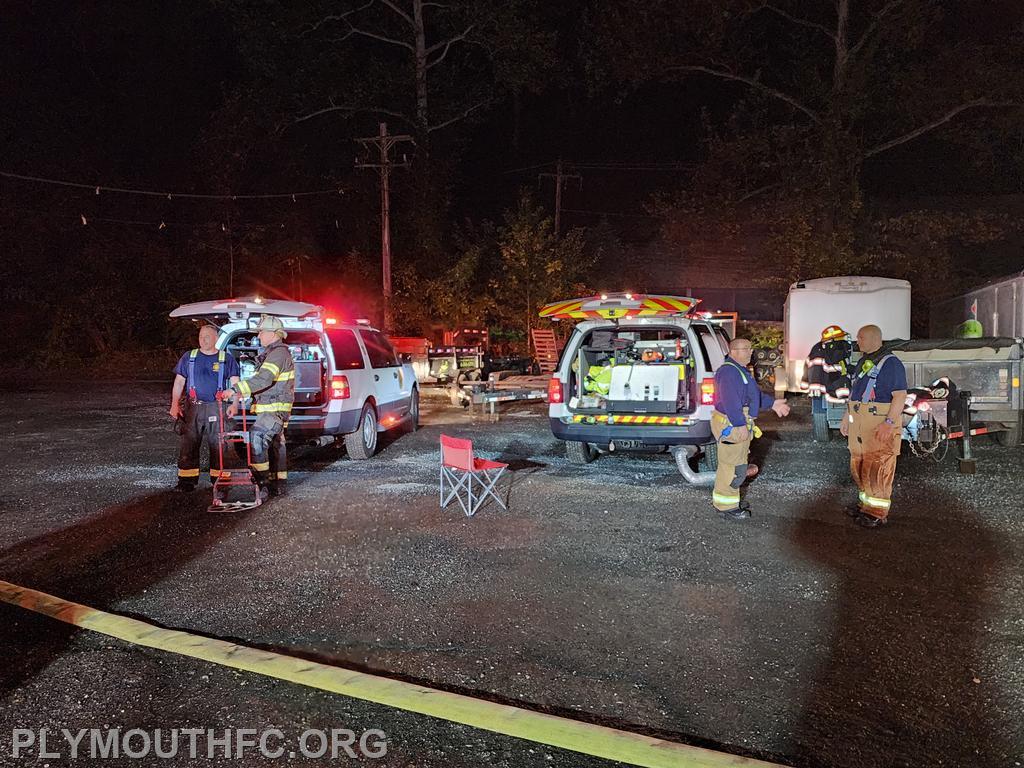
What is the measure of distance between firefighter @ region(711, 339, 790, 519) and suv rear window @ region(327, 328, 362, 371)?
4.64 meters

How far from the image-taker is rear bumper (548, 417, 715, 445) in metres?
8.41

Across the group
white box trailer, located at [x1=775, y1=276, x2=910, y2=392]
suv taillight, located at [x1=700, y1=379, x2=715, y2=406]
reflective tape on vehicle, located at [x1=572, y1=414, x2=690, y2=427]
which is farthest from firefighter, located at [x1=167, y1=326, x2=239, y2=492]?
white box trailer, located at [x1=775, y1=276, x2=910, y2=392]

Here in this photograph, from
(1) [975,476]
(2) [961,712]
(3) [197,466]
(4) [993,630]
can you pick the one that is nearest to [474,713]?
(2) [961,712]

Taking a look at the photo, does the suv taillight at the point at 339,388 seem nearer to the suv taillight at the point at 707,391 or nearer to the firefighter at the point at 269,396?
the firefighter at the point at 269,396

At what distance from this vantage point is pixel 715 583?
5234 mm

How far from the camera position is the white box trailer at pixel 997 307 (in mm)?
13695

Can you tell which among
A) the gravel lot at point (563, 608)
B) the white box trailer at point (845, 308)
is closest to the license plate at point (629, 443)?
the gravel lot at point (563, 608)

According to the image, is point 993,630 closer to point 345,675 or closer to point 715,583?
point 715,583

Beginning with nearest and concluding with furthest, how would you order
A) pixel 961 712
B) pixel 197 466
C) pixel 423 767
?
pixel 423 767 < pixel 961 712 < pixel 197 466

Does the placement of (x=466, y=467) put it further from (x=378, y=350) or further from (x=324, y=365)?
(x=378, y=350)

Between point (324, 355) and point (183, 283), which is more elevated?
point (183, 283)

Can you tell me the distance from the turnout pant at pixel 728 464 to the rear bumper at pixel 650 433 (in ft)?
5.01

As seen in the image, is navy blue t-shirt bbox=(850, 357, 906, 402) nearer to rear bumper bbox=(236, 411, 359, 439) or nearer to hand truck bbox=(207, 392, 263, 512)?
hand truck bbox=(207, 392, 263, 512)

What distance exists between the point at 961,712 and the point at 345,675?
9.13 feet
